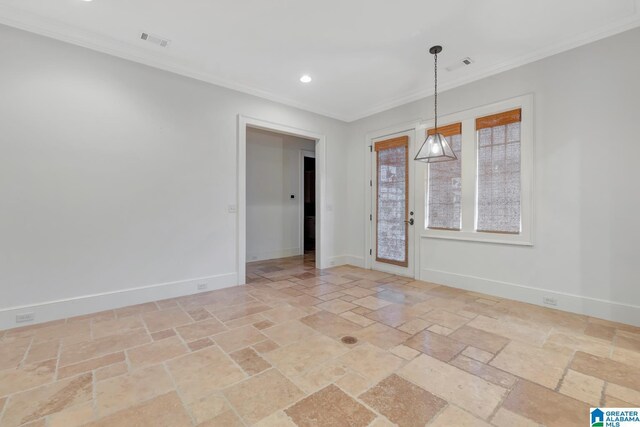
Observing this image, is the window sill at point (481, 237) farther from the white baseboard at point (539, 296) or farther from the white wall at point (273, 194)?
the white wall at point (273, 194)

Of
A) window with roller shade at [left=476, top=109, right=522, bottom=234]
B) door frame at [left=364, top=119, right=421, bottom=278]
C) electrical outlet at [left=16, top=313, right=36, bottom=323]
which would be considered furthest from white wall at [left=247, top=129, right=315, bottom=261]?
window with roller shade at [left=476, top=109, right=522, bottom=234]

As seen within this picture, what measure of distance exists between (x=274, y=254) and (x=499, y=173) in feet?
15.1

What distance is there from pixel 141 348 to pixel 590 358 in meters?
3.62

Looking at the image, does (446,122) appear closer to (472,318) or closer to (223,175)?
(472,318)

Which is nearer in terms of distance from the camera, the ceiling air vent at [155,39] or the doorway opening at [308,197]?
the ceiling air vent at [155,39]

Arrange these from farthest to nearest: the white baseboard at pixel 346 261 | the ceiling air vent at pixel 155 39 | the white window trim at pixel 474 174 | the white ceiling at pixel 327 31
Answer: the white baseboard at pixel 346 261 < the white window trim at pixel 474 174 < the ceiling air vent at pixel 155 39 < the white ceiling at pixel 327 31

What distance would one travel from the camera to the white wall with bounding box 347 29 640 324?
9.10 feet

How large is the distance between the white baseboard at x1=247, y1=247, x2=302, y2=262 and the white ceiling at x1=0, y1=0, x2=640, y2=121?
351 cm

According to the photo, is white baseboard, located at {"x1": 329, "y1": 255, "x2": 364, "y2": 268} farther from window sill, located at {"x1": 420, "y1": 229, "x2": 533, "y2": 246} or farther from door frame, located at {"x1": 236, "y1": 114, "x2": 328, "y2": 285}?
window sill, located at {"x1": 420, "y1": 229, "x2": 533, "y2": 246}

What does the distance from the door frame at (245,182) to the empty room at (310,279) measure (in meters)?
0.04

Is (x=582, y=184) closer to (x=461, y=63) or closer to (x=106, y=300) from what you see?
(x=461, y=63)

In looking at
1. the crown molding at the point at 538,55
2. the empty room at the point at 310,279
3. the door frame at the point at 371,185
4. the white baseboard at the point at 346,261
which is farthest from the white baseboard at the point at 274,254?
the crown molding at the point at 538,55

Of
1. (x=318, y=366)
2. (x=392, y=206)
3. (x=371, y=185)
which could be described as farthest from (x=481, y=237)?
(x=318, y=366)

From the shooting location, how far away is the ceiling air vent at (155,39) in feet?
10.00
